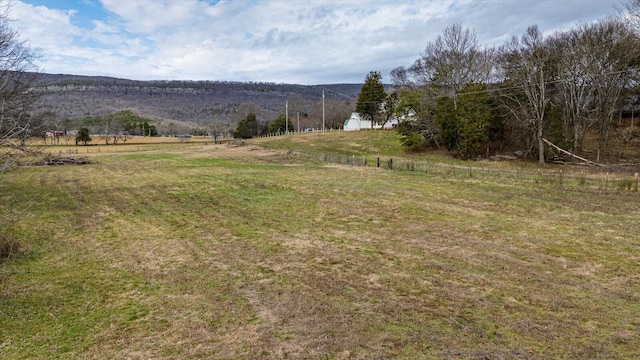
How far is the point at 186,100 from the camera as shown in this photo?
159125mm

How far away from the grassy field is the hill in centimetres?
8192

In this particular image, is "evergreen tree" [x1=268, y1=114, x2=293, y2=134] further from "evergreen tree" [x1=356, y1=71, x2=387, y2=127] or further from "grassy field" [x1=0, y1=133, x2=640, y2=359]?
"grassy field" [x1=0, y1=133, x2=640, y2=359]

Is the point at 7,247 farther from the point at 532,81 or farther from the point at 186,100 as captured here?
the point at 186,100

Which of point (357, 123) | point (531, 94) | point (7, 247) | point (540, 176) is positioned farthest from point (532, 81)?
point (357, 123)

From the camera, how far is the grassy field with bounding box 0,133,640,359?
5.55m

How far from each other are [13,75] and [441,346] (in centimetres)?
1743

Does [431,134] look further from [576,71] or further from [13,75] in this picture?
[13,75]

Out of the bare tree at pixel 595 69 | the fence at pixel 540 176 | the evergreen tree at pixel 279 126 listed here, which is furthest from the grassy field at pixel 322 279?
the evergreen tree at pixel 279 126

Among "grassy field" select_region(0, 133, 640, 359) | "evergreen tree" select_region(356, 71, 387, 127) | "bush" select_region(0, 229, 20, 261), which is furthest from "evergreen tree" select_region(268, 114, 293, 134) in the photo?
"bush" select_region(0, 229, 20, 261)

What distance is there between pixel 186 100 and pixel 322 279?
541 ft

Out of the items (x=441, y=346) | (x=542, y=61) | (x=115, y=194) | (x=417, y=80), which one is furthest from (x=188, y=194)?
(x=417, y=80)

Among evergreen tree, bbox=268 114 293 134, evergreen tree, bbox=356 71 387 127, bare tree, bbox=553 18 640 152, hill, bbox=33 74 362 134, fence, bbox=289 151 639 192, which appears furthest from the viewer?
hill, bbox=33 74 362 134

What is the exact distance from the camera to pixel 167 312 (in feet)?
21.4

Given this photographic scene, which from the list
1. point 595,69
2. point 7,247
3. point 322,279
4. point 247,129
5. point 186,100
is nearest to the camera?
point 322,279
